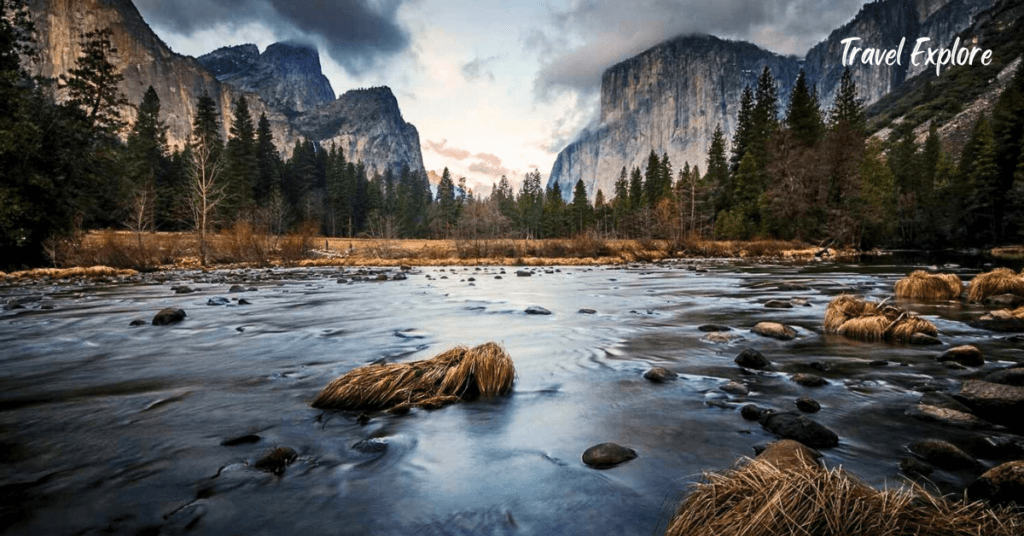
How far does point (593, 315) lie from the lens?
40.9ft

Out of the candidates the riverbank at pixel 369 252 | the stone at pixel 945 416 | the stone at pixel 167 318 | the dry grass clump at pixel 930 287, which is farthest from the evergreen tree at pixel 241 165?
the stone at pixel 945 416

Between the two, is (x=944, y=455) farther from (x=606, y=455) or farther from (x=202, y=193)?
(x=202, y=193)

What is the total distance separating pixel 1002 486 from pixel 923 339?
6.30 m

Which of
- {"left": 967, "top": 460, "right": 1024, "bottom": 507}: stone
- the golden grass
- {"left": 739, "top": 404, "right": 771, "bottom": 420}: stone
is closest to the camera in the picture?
the golden grass

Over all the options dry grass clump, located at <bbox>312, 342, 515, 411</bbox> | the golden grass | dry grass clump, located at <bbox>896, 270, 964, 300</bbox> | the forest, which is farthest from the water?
the forest

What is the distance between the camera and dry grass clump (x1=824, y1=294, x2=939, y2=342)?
826 cm

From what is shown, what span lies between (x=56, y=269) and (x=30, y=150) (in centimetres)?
631

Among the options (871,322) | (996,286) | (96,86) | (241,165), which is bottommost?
(871,322)

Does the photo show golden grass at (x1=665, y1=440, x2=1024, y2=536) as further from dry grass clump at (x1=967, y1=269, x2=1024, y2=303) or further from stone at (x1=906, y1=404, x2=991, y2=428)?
dry grass clump at (x1=967, y1=269, x2=1024, y2=303)

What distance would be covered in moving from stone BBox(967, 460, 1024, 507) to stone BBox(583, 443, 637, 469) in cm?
219

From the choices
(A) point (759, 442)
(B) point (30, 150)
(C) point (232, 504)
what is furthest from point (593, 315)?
(B) point (30, 150)

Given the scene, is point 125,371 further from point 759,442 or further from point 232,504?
point 759,442

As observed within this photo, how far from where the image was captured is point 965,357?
6527mm

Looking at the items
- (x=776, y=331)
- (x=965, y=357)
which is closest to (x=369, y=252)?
(x=776, y=331)
